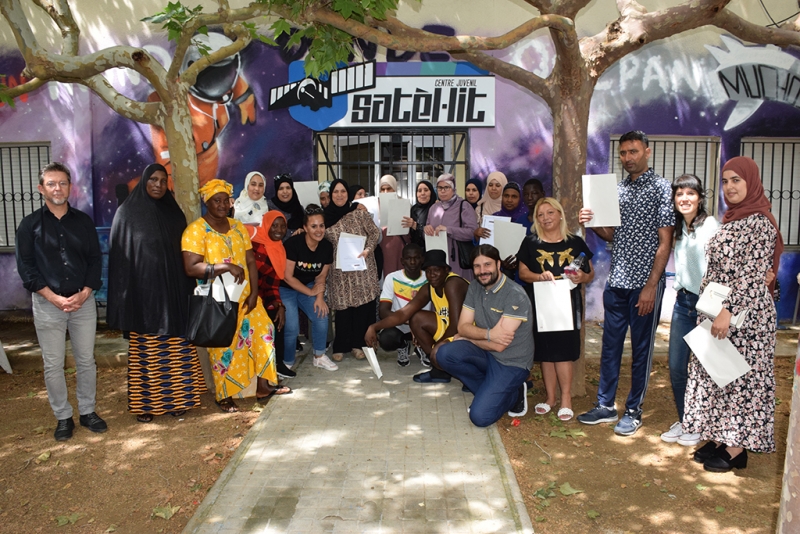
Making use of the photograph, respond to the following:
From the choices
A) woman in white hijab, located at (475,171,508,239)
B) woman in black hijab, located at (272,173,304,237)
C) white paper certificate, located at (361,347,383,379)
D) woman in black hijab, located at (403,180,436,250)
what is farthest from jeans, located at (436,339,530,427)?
woman in black hijab, located at (272,173,304,237)

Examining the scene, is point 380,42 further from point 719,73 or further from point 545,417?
point 719,73

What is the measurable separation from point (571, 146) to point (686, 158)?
4544mm

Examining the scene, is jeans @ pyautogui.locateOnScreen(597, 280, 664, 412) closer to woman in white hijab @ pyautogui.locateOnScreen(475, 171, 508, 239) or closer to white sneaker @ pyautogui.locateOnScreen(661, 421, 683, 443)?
white sneaker @ pyautogui.locateOnScreen(661, 421, 683, 443)

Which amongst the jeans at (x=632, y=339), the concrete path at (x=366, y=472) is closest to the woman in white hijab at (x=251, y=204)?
the concrete path at (x=366, y=472)

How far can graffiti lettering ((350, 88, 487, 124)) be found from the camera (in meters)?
8.55

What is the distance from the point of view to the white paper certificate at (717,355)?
391 centimetres

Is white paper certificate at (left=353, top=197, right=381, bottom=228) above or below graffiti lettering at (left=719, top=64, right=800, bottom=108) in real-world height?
below

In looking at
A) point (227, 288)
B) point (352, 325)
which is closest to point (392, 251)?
point (352, 325)

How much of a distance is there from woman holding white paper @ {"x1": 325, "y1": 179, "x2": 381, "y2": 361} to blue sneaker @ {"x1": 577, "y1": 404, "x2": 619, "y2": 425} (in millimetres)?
2622

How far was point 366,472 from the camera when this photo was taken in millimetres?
4059

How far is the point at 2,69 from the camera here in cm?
898

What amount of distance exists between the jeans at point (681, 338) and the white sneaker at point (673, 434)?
0.35 ft

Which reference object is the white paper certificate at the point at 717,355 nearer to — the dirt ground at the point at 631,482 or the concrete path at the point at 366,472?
the dirt ground at the point at 631,482

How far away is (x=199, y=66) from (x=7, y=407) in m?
3.69
